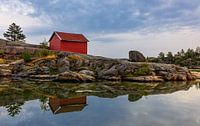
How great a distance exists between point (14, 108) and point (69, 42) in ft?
111

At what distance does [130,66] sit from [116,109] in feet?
70.3

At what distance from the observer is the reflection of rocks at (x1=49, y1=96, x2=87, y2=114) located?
12.9 metres

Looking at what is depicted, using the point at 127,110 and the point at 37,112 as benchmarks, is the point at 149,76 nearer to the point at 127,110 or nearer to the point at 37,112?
the point at 127,110

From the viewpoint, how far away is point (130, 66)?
113 feet

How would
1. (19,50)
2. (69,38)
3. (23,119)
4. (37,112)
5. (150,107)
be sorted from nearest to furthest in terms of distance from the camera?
(23,119) → (37,112) → (150,107) → (19,50) → (69,38)

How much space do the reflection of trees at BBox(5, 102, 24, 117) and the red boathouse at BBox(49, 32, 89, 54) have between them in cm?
3146

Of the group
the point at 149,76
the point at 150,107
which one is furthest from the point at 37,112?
the point at 149,76

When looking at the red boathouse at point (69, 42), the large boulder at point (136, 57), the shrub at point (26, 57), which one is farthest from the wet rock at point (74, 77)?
the red boathouse at point (69, 42)

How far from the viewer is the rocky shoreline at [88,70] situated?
104ft

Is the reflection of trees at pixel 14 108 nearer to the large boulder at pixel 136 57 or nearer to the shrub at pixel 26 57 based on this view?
the shrub at pixel 26 57

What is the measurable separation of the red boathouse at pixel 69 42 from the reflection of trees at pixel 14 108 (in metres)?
31.5

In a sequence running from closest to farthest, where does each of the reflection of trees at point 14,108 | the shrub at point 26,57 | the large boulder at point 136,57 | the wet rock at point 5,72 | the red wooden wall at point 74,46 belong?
1. the reflection of trees at point 14,108
2. the wet rock at point 5,72
3. the shrub at point 26,57
4. the large boulder at point 136,57
5. the red wooden wall at point 74,46

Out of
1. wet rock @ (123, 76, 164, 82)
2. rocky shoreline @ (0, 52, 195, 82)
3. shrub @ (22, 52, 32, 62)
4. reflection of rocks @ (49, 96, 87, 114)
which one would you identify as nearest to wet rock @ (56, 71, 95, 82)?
rocky shoreline @ (0, 52, 195, 82)

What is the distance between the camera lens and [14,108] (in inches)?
523
